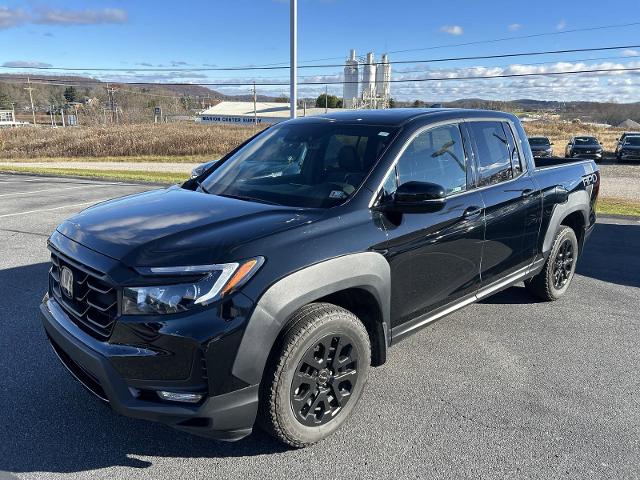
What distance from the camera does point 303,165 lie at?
366 centimetres

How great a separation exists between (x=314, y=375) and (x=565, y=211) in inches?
135

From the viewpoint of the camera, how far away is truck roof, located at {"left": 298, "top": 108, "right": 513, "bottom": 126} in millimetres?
3617

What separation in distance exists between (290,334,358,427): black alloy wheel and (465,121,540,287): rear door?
1.55 metres

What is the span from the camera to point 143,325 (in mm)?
2338

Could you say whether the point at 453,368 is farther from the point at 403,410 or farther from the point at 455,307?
the point at 403,410

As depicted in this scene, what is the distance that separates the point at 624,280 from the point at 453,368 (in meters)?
3.48

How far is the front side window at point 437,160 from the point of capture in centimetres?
336

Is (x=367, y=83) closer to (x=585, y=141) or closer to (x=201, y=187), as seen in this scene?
(x=585, y=141)

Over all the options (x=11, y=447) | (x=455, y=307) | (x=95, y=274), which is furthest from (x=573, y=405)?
(x=11, y=447)

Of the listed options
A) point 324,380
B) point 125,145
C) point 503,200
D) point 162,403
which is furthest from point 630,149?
point 162,403

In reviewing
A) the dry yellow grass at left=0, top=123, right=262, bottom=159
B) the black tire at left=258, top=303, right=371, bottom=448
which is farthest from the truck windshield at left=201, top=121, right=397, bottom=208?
the dry yellow grass at left=0, top=123, right=262, bottom=159

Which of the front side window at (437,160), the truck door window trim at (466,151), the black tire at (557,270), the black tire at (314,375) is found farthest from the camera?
the black tire at (557,270)

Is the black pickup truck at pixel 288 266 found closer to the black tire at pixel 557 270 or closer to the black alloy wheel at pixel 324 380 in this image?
the black alloy wheel at pixel 324 380

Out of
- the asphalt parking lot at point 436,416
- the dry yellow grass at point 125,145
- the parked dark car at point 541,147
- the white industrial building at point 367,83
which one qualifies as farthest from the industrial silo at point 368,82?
the asphalt parking lot at point 436,416
